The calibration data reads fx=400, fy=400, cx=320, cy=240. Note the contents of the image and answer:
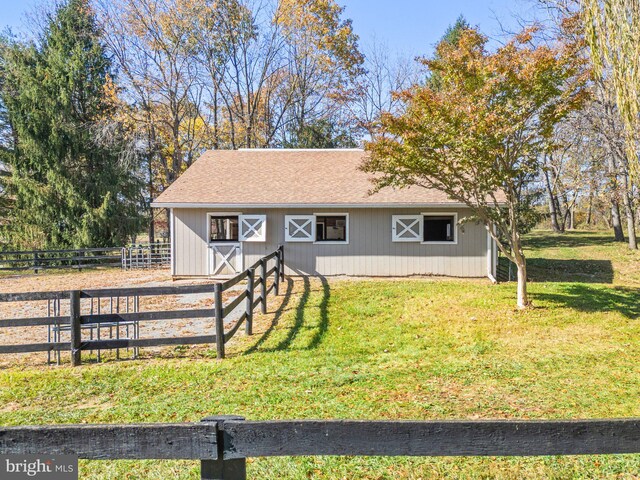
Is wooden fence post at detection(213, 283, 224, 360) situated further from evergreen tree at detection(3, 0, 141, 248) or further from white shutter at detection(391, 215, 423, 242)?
evergreen tree at detection(3, 0, 141, 248)

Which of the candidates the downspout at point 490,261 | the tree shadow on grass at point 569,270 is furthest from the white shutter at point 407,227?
the tree shadow on grass at point 569,270

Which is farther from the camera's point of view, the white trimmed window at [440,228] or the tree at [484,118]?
the white trimmed window at [440,228]

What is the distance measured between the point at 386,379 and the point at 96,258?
14.8 m

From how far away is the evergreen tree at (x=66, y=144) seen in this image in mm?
18891

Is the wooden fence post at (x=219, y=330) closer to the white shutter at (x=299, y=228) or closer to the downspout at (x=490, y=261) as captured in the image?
the white shutter at (x=299, y=228)

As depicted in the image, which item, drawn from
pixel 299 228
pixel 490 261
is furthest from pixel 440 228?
pixel 299 228

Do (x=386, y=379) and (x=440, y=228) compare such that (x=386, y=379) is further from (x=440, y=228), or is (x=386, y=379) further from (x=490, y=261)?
(x=440, y=228)

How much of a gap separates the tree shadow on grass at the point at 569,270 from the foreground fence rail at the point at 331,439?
11472 mm

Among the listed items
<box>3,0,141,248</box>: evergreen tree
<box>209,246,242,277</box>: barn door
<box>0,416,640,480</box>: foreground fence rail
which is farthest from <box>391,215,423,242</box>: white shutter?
<box>3,0,141,248</box>: evergreen tree

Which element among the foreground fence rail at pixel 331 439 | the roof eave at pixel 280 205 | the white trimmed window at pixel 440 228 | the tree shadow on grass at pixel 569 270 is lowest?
the tree shadow on grass at pixel 569 270

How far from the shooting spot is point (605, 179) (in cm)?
1641

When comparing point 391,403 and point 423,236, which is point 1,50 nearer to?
point 423,236

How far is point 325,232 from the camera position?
13.1 meters

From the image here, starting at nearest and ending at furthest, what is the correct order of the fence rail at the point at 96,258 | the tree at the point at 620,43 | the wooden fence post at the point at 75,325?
the tree at the point at 620,43 < the wooden fence post at the point at 75,325 < the fence rail at the point at 96,258
